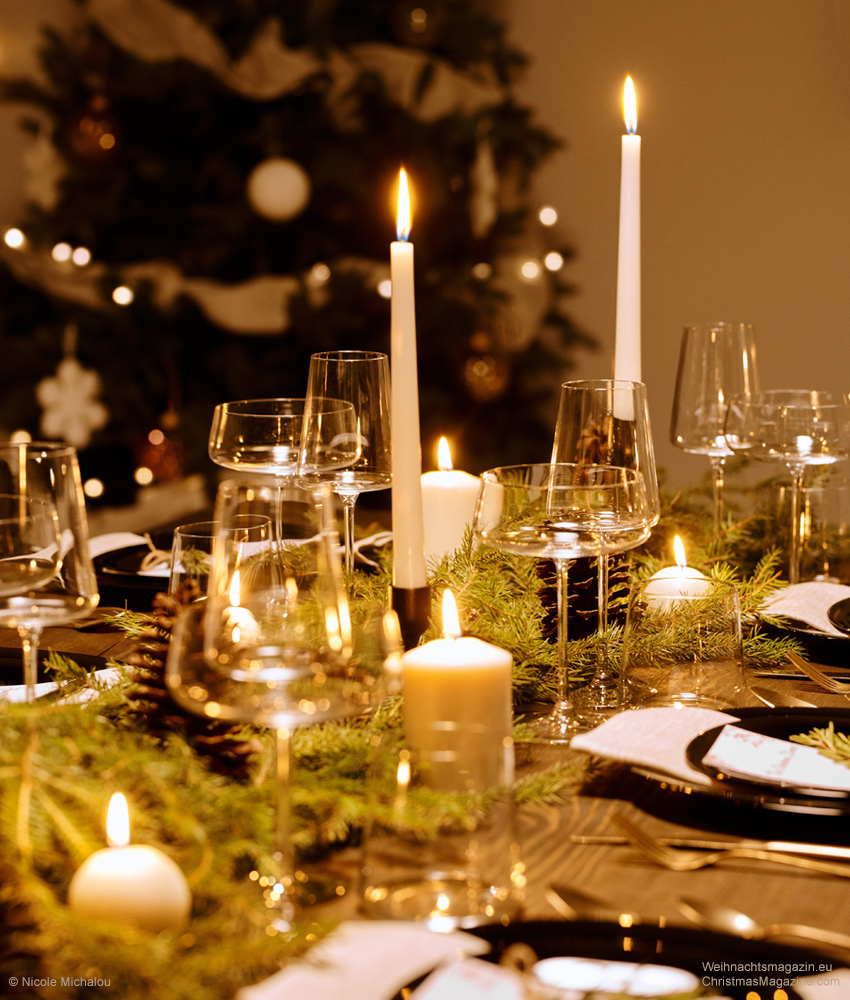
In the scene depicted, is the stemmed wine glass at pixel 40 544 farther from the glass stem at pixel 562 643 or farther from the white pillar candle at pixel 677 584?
the white pillar candle at pixel 677 584

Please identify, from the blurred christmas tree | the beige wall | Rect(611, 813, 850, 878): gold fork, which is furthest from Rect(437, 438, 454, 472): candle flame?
the beige wall

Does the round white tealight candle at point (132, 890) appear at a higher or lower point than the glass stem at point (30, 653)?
lower

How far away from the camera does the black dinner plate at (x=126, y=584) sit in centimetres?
125

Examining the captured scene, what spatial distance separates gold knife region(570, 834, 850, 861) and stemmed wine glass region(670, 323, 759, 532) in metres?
0.80

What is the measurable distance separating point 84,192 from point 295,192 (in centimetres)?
59

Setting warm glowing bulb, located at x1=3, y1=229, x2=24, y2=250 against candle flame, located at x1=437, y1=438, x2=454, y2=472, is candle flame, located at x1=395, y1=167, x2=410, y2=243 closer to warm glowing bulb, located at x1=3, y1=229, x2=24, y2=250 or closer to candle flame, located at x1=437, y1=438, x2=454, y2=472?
candle flame, located at x1=437, y1=438, x2=454, y2=472

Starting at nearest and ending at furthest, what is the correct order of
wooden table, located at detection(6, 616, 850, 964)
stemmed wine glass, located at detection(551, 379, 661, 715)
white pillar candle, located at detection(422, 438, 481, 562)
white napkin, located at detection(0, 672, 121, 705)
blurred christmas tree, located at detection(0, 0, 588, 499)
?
wooden table, located at detection(6, 616, 850, 964) < white napkin, located at detection(0, 672, 121, 705) < stemmed wine glass, located at detection(551, 379, 661, 715) < white pillar candle, located at detection(422, 438, 481, 562) < blurred christmas tree, located at detection(0, 0, 588, 499)

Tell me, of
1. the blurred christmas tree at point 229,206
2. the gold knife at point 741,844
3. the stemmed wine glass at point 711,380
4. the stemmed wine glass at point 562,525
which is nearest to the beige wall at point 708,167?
the blurred christmas tree at point 229,206

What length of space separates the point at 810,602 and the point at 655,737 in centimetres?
45

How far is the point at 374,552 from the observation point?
1.33 metres

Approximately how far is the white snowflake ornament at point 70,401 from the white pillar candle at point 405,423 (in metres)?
2.25

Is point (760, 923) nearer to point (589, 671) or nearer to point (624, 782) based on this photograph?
point (624, 782)

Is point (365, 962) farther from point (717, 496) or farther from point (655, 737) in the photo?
point (717, 496)

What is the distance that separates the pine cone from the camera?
729 millimetres
